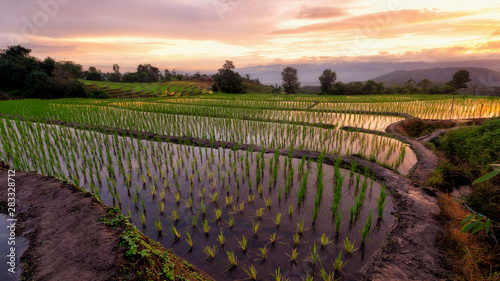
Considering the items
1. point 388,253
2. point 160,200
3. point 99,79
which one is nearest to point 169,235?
point 160,200

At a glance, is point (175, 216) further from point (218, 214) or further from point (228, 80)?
point (228, 80)

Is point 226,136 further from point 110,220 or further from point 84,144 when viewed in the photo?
point 110,220

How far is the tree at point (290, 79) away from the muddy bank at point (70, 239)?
3821 cm

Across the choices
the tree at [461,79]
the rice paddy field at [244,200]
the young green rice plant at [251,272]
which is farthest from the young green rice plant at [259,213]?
the tree at [461,79]

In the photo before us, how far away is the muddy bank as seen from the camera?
237cm

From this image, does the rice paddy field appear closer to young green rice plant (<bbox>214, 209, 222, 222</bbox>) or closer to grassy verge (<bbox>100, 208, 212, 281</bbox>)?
young green rice plant (<bbox>214, 209, 222, 222</bbox>)

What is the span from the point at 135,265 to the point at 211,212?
185cm

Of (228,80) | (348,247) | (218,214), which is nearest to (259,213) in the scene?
(218,214)

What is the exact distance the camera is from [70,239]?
9.45ft

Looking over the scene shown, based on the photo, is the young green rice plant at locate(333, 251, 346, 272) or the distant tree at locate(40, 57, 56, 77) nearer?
the young green rice plant at locate(333, 251, 346, 272)

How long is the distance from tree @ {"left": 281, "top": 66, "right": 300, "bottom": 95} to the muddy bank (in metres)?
38.2

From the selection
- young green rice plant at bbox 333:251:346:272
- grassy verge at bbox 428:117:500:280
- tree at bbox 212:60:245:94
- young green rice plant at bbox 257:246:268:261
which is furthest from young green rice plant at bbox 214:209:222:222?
tree at bbox 212:60:245:94

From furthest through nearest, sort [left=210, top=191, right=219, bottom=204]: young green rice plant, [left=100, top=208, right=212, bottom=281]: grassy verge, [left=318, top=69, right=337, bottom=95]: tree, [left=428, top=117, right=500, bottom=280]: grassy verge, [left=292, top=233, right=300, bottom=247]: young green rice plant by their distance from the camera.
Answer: [left=318, top=69, right=337, bottom=95]: tree, [left=210, top=191, right=219, bottom=204]: young green rice plant, [left=292, top=233, right=300, bottom=247]: young green rice plant, [left=428, top=117, right=500, bottom=280]: grassy verge, [left=100, top=208, right=212, bottom=281]: grassy verge

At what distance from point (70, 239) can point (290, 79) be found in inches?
1561
